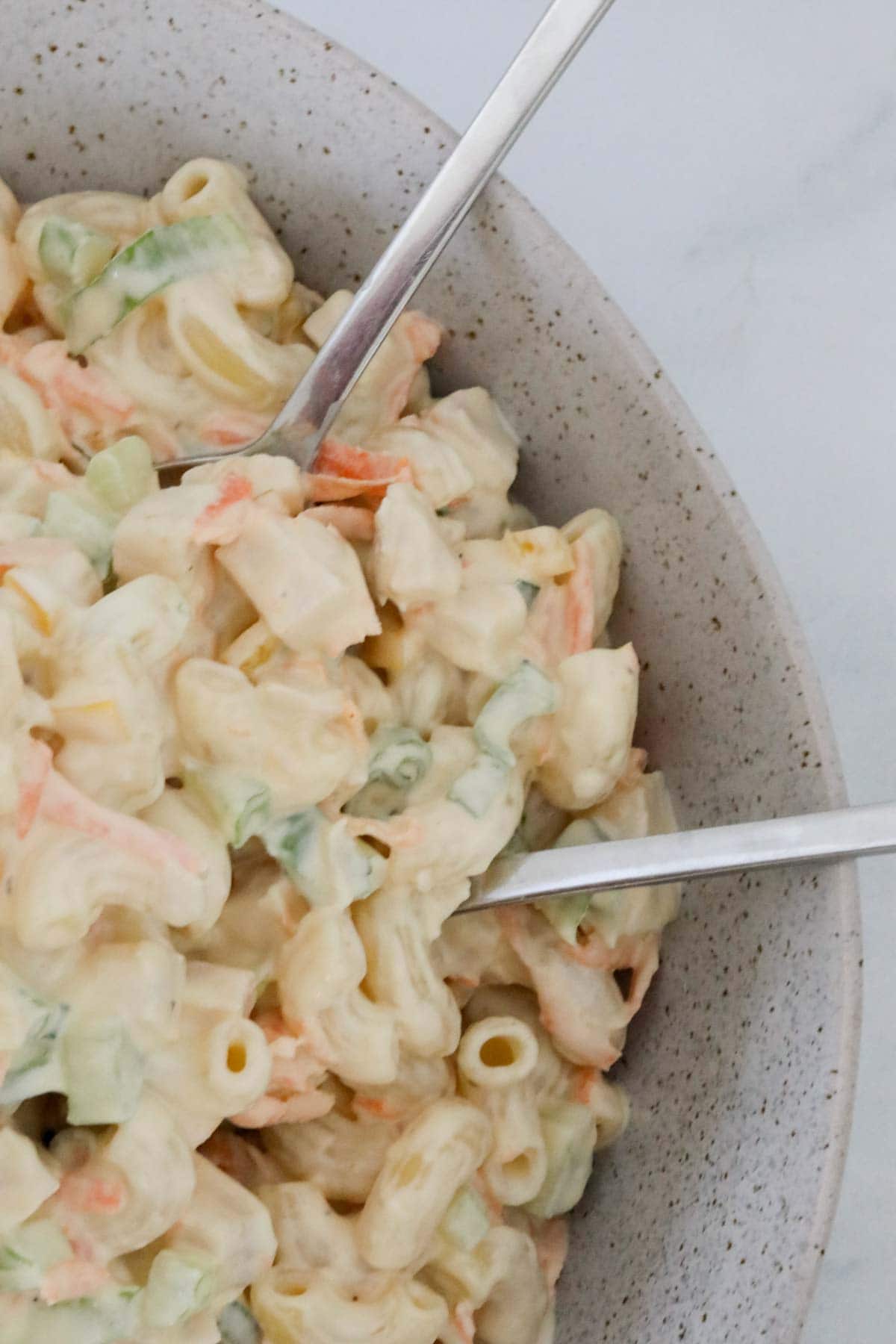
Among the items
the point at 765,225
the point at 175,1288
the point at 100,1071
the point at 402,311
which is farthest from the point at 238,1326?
the point at 765,225

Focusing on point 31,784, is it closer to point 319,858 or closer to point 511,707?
point 319,858

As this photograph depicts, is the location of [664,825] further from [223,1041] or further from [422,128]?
[422,128]

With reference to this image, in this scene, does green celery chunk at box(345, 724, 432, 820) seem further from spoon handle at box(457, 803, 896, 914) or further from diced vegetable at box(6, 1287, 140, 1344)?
diced vegetable at box(6, 1287, 140, 1344)

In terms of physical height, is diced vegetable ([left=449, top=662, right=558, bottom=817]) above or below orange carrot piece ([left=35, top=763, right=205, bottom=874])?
above

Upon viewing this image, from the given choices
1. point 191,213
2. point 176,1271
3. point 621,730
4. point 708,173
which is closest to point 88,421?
point 191,213

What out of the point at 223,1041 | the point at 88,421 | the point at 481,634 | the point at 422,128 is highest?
the point at 422,128

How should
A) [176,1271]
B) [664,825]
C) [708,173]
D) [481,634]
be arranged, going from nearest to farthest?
1. [176,1271]
2. [481,634]
3. [664,825]
4. [708,173]

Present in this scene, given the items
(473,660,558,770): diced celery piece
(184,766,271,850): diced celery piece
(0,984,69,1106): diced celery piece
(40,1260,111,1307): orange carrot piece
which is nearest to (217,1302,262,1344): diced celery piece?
(40,1260,111,1307): orange carrot piece
